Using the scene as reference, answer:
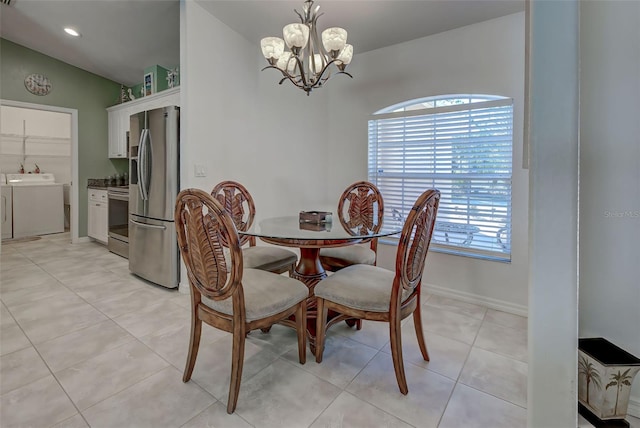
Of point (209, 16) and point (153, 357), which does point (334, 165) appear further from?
point (153, 357)

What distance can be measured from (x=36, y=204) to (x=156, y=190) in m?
4.04

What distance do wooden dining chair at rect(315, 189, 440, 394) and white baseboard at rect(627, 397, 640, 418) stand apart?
37.7 inches

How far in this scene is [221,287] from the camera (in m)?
1.34

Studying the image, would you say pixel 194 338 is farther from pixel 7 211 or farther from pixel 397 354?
pixel 7 211

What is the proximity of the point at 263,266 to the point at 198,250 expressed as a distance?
84 cm

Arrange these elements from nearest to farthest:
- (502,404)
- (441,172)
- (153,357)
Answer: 1. (502,404)
2. (153,357)
3. (441,172)

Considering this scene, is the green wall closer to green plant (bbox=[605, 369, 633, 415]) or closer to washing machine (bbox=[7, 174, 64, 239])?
washing machine (bbox=[7, 174, 64, 239])

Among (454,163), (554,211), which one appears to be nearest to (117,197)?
(454,163)

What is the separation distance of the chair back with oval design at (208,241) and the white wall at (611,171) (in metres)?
1.57

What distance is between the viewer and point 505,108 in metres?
2.50

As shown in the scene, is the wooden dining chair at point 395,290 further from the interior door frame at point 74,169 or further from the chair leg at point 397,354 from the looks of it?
the interior door frame at point 74,169

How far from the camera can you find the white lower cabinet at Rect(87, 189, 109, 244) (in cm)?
446

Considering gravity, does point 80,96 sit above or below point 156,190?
above

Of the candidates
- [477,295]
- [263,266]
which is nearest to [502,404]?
[477,295]
